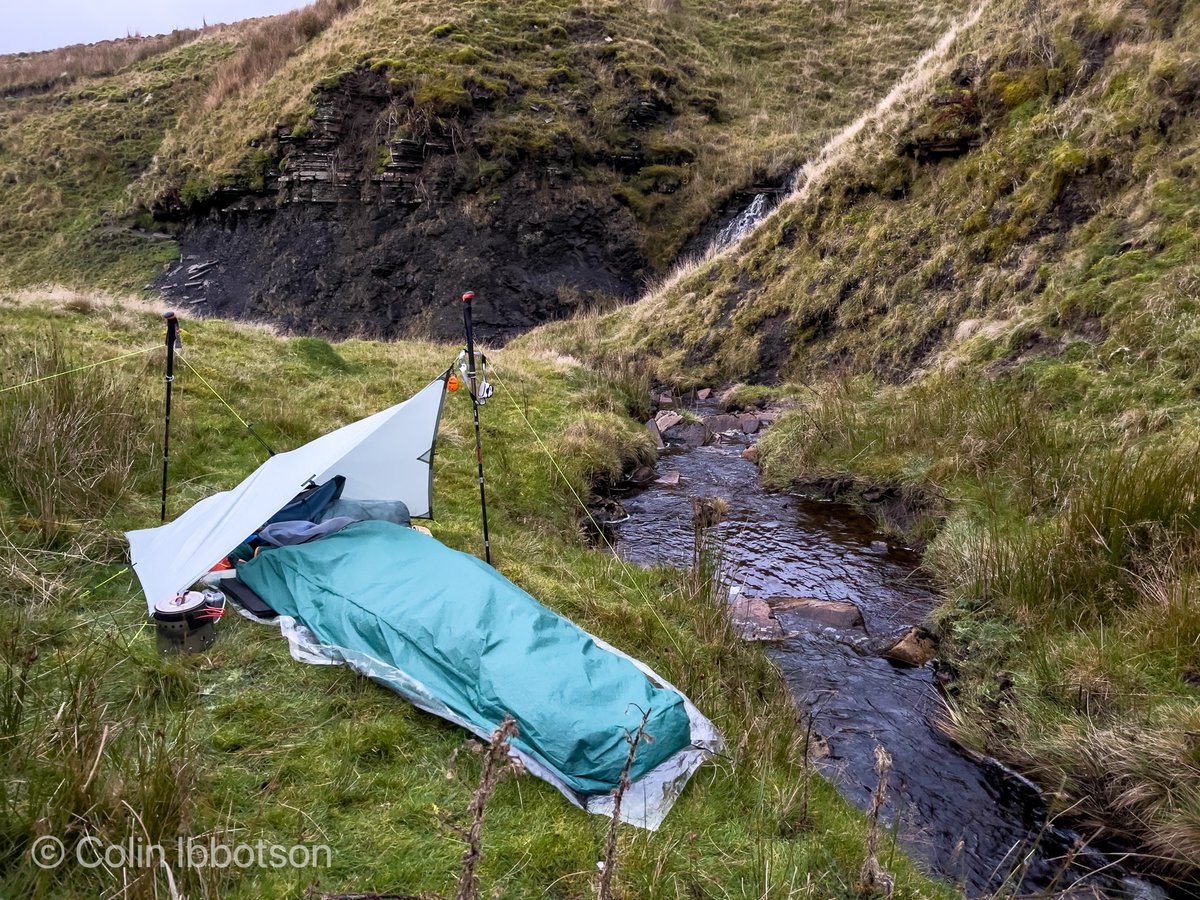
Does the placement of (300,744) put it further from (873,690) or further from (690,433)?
(690,433)

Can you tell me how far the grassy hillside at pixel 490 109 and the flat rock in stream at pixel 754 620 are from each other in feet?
61.2

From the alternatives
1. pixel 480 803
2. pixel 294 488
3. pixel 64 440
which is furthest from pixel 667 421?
pixel 480 803

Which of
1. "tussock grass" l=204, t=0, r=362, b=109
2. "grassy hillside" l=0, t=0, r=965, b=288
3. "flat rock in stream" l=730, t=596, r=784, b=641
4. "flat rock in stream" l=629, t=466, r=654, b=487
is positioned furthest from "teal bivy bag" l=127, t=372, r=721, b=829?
"tussock grass" l=204, t=0, r=362, b=109

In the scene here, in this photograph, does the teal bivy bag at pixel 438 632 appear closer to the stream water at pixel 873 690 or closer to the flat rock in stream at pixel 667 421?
the stream water at pixel 873 690

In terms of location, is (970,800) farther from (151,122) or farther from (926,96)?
(151,122)

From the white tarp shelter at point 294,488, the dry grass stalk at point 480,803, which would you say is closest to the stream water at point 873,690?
the dry grass stalk at point 480,803

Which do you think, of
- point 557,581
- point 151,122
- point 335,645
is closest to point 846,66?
point 151,122

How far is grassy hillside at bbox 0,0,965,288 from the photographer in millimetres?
23719

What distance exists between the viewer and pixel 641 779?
3695 millimetres

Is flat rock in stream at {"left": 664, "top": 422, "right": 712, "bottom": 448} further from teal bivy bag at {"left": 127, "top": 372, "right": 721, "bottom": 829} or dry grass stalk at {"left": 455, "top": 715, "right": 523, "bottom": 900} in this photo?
dry grass stalk at {"left": 455, "top": 715, "right": 523, "bottom": 900}

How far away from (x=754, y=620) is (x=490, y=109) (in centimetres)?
2210

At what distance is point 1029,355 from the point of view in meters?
9.36

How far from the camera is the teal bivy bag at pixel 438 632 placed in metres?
3.66

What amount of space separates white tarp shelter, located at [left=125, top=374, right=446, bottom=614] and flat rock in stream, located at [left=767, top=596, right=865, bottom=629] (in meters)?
3.29
